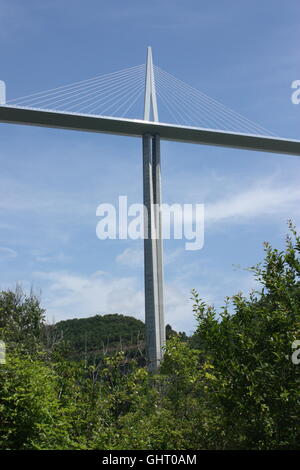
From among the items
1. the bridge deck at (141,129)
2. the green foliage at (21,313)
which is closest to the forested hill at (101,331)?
the green foliage at (21,313)

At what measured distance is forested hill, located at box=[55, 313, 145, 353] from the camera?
2955 centimetres

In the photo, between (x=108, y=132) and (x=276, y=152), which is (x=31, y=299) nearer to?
(x=108, y=132)

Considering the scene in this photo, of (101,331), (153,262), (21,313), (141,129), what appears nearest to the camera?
(153,262)

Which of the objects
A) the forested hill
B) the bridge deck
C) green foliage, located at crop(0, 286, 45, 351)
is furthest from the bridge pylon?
the forested hill

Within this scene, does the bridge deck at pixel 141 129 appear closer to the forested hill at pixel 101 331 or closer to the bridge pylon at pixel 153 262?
the bridge pylon at pixel 153 262

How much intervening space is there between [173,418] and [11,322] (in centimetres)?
1570

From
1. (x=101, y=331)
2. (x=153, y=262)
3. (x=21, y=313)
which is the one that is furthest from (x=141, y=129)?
(x=101, y=331)

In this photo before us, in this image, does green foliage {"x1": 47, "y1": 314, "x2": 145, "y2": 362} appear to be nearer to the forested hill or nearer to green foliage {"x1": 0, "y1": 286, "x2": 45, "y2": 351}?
the forested hill

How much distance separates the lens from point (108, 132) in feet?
65.7

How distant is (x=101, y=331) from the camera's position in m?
31.4

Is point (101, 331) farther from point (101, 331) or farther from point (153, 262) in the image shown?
point (153, 262)
